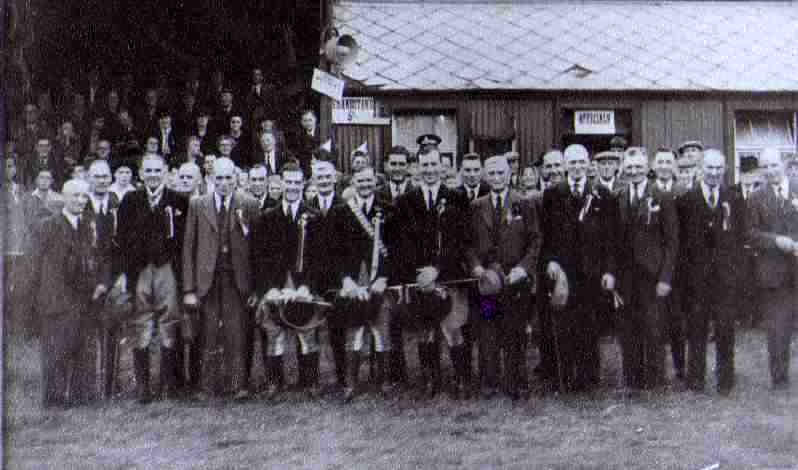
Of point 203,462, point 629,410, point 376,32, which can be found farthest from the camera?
point 376,32

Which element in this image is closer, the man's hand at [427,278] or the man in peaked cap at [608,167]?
the man's hand at [427,278]

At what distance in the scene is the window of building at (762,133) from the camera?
19.5 feet

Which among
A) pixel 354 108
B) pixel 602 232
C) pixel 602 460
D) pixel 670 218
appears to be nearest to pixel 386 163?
pixel 354 108

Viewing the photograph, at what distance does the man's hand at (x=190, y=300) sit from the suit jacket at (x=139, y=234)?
0.26 metres

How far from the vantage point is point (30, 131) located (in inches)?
216

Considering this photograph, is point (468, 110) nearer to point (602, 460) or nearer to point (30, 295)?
point (602, 460)

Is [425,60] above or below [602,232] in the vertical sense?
above

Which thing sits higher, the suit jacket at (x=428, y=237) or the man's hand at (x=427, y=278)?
the suit jacket at (x=428, y=237)

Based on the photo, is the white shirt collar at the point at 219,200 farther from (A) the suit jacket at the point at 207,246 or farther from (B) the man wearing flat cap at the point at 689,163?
(B) the man wearing flat cap at the point at 689,163

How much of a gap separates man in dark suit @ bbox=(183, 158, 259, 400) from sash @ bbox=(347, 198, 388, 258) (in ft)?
2.06

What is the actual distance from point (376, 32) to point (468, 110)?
31.1 inches

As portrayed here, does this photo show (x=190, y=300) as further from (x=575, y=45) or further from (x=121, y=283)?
(x=575, y=45)

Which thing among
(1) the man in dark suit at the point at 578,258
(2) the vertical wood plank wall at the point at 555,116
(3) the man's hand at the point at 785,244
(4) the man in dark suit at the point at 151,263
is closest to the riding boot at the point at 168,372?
(4) the man in dark suit at the point at 151,263

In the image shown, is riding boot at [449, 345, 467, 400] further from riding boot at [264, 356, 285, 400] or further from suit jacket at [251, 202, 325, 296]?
riding boot at [264, 356, 285, 400]
